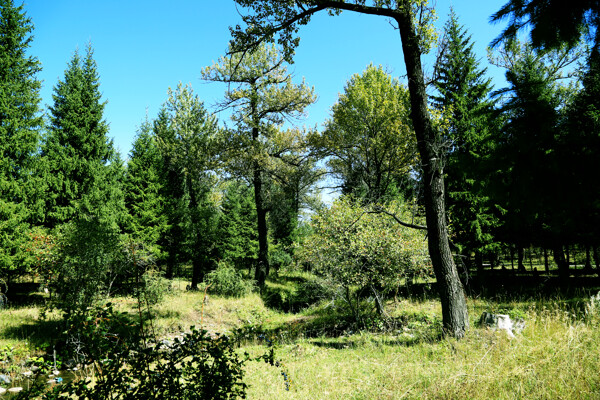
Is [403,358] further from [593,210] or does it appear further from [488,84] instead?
[488,84]

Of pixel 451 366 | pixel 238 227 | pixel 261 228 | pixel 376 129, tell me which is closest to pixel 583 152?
pixel 451 366

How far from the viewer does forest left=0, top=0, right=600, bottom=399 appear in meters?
2.41

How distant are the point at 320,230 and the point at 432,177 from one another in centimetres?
614

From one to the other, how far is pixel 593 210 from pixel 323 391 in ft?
11.3

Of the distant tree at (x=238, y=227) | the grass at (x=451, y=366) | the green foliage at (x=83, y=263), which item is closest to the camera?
the grass at (x=451, y=366)

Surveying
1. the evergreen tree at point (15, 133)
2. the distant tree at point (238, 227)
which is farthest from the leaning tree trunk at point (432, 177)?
the distant tree at point (238, 227)

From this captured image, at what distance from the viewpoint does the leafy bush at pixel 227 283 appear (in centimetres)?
1605

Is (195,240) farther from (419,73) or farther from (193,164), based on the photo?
(419,73)

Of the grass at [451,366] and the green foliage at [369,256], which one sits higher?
the green foliage at [369,256]

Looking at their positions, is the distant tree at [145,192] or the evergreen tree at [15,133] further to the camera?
the distant tree at [145,192]

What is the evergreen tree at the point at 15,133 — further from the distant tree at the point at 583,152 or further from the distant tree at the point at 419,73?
the distant tree at the point at 583,152

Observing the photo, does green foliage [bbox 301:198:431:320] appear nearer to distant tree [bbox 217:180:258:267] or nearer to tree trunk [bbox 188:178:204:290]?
tree trunk [bbox 188:178:204:290]

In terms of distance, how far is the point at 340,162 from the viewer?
20.1 m

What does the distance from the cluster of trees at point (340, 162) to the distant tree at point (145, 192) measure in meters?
0.09
